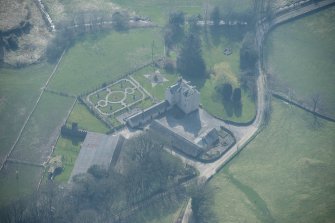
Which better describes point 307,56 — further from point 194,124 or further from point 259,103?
point 194,124

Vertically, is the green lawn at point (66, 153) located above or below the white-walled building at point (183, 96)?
below

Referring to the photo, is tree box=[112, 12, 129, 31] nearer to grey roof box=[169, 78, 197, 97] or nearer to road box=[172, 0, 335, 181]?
grey roof box=[169, 78, 197, 97]

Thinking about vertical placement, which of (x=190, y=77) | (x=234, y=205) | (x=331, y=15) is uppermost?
(x=331, y=15)

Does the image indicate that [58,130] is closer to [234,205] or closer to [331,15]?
[234,205]

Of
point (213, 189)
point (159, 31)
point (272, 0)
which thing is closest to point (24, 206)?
point (213, 189)

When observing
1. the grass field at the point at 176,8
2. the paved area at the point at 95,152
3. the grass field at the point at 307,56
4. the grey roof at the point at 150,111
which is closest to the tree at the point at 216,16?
the grass field at the point at 176,8


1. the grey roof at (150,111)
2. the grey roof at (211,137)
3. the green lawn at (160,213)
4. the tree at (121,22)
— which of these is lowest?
the green lawn at (160,213)

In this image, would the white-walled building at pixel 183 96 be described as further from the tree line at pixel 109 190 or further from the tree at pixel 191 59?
the tree line at pixel 109 190
